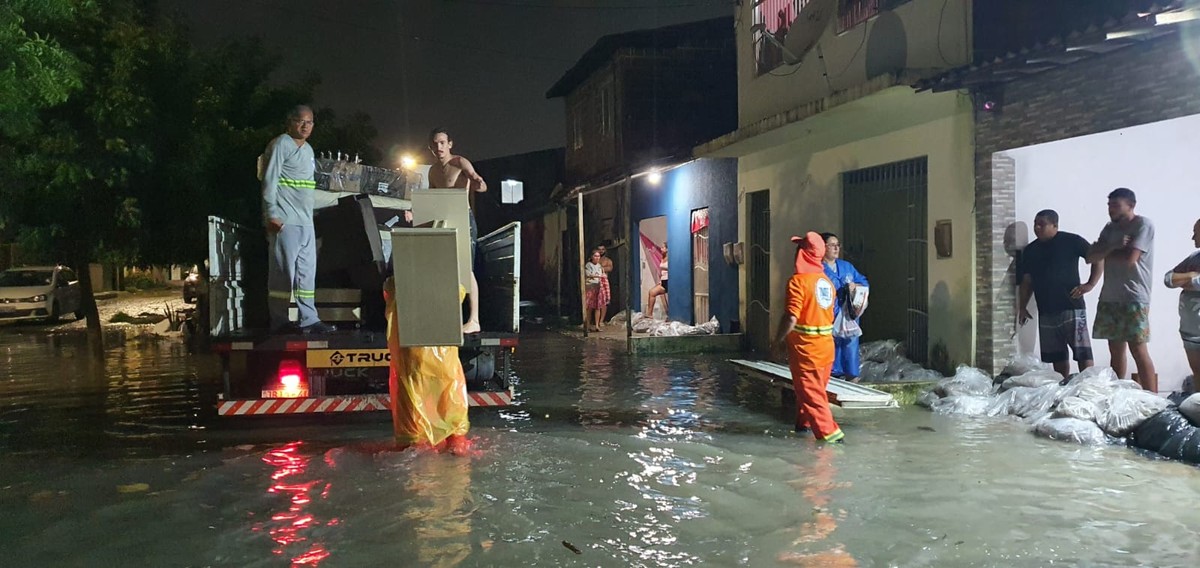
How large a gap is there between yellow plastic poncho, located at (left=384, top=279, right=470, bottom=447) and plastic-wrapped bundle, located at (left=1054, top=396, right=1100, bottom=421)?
186 inches

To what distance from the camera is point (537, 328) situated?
2052 cm

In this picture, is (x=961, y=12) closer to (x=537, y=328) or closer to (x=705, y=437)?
A: (x=705, y=437)

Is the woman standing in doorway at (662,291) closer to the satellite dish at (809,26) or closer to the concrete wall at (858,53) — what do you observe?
the concrete wall at (858,53)

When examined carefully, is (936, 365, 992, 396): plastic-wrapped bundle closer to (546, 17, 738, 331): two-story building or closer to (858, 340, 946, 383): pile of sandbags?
(858, 340, 946, 383): pile of sandbags

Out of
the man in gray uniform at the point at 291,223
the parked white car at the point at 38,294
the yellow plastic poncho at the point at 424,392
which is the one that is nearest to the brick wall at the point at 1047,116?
the yellow plastic poncho at the point at 424,392

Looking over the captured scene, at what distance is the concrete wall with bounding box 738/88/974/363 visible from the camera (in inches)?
369

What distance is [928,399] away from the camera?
870cm

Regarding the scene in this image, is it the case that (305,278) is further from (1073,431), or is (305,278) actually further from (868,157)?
(868,157)

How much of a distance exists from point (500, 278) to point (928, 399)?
13.8 ft

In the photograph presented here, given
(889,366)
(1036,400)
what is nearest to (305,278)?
(1036,400)

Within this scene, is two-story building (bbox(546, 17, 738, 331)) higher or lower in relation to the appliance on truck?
higher

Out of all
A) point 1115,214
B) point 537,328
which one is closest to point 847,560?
point 1115,214

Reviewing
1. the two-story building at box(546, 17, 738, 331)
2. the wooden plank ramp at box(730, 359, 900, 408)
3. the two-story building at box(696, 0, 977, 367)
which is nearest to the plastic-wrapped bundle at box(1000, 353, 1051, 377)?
the two-story building at box(696, 0, 977, 367)

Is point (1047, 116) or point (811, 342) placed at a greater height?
point (1047, 116)
